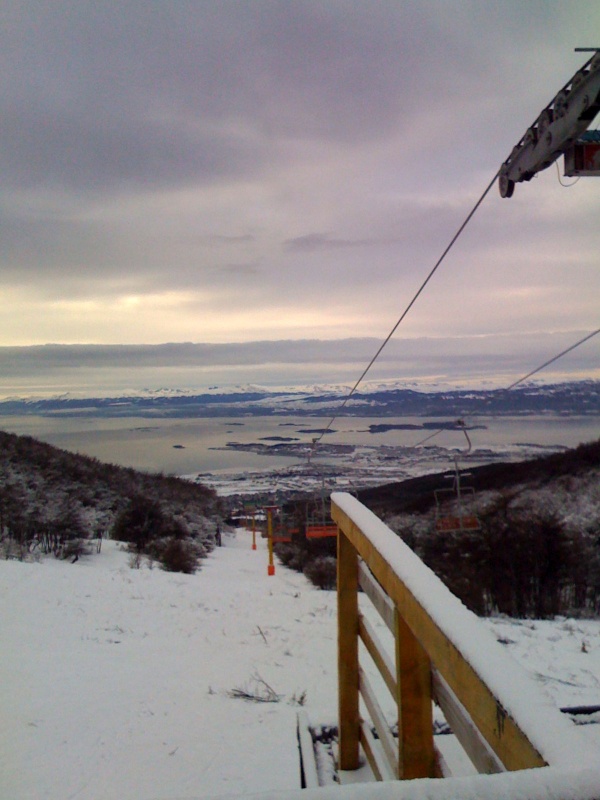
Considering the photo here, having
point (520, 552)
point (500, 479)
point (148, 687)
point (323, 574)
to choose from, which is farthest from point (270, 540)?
point (500, 479)

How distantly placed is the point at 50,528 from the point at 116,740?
62.6 feet

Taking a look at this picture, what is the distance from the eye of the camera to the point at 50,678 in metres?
5.30

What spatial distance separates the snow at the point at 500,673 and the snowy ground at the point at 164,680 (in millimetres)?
683

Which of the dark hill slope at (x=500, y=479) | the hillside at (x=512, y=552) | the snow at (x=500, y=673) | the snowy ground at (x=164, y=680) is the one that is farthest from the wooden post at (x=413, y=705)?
the dark hill slope at (x=500, y=479)

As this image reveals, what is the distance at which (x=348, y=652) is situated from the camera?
8.51 feet

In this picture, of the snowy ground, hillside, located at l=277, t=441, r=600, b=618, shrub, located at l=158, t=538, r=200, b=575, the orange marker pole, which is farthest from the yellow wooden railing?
the orange marker pole

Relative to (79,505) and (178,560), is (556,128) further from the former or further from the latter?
(79,505)

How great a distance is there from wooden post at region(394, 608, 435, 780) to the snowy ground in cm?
45

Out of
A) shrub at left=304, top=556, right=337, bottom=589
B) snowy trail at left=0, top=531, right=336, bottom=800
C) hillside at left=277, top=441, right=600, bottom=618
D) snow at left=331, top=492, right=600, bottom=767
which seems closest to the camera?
snow at left=331, top=492, right=600, bottom=767

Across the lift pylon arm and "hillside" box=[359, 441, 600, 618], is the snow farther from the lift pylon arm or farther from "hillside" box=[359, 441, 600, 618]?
"hillside" box=[359, 441, 600, 618]

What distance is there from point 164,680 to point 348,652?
372 cm

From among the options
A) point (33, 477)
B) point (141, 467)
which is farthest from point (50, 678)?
point (141, 467)

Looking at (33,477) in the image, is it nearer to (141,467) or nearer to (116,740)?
(141,467)

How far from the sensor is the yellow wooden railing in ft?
2.84
